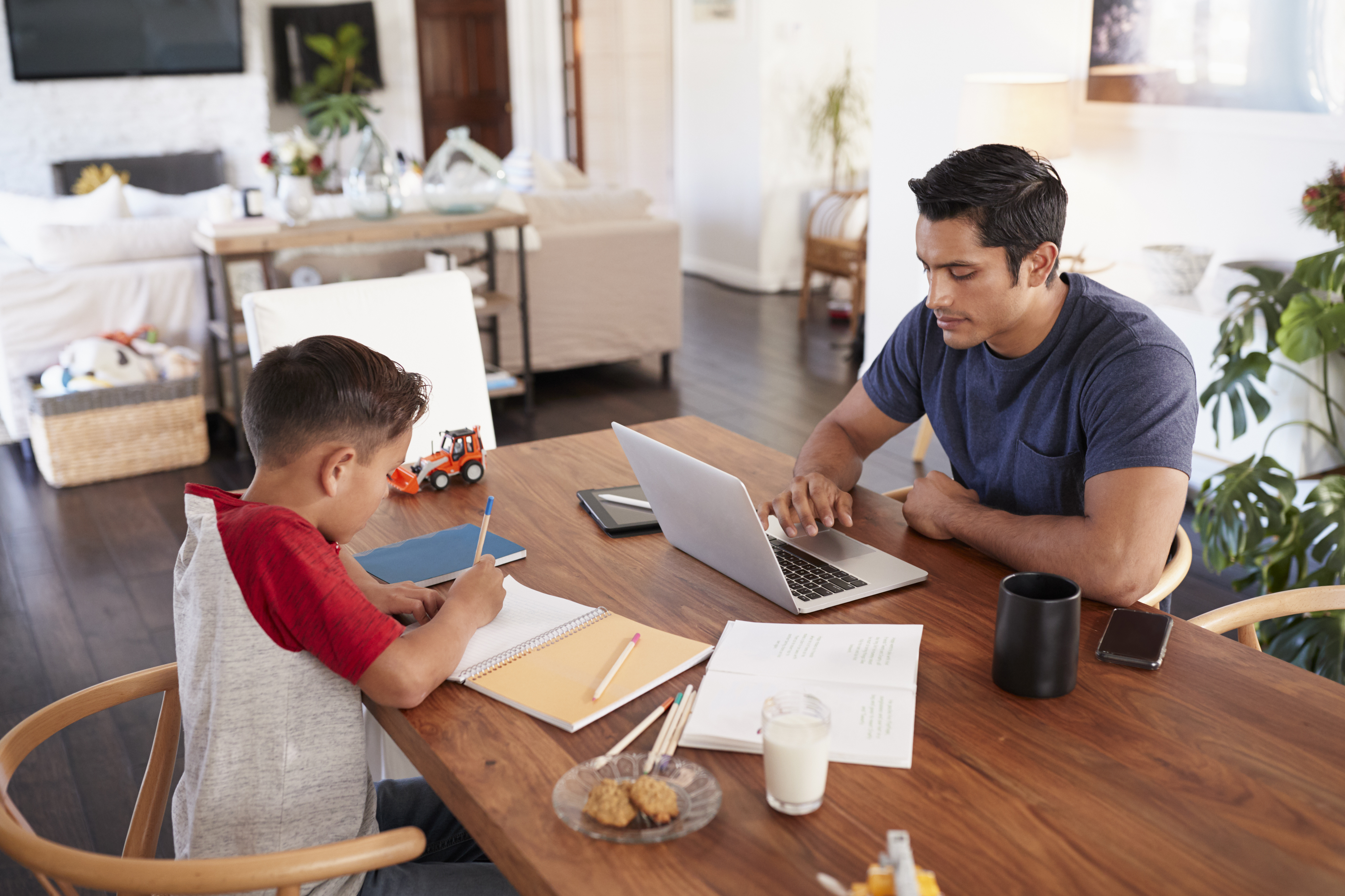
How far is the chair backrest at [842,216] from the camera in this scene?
21.1 feet

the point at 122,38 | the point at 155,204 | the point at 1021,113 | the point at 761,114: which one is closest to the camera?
the point at 1021,113

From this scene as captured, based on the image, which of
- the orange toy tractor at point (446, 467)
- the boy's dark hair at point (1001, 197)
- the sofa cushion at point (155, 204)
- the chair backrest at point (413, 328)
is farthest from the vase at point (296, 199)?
the boy's dark hair at point (1001, 197)

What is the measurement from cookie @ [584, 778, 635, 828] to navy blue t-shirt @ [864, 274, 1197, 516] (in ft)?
2.65

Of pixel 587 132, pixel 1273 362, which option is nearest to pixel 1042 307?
pixel 1273 362

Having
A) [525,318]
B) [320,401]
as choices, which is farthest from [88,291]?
[320,401]

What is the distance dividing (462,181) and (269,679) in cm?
362

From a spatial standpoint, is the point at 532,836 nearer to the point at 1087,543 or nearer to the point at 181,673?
the point at 181,673

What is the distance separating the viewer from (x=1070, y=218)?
4176 millimetres

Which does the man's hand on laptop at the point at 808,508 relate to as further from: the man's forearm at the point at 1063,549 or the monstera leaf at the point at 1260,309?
the monstera leaf at the point at 1260,309

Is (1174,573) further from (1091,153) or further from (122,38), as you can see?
(122,38)

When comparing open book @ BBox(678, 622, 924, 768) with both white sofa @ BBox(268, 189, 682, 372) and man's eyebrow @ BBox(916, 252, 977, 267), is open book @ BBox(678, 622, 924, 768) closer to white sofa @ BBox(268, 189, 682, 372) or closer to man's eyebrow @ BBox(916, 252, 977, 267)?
man's eyebrow @ BBox(916, 252, 977, 267)

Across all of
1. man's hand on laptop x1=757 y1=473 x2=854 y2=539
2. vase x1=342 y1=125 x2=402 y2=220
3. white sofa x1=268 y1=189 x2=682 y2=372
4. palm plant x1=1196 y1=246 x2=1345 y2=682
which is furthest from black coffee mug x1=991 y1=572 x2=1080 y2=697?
white sofa x1=268 y1=189 x2=682 y2=372

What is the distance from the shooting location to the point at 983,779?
101 centimetres

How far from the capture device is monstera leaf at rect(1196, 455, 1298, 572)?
2.54 m
